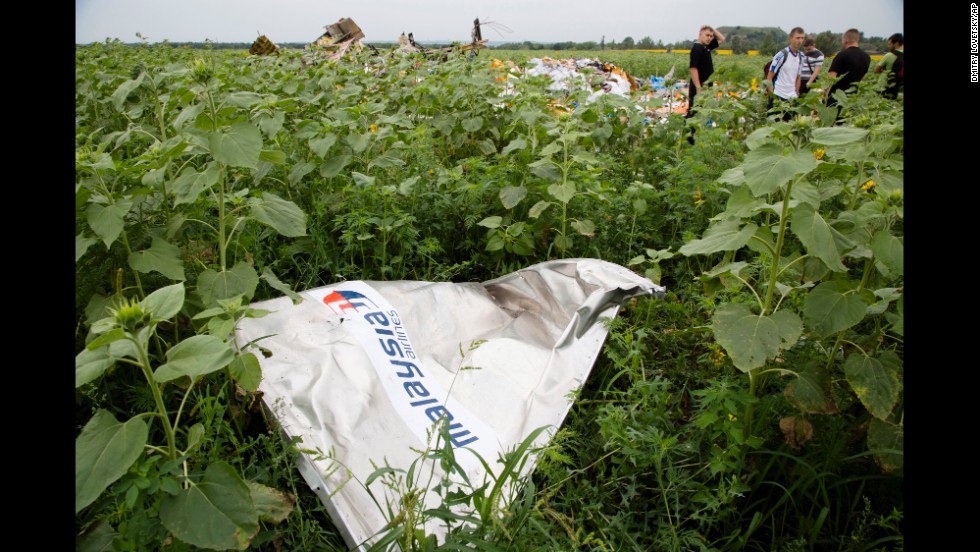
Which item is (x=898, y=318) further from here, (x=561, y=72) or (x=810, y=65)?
(x=561, y=72)

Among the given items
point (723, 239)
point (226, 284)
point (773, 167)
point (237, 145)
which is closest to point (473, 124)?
point (237, 145)

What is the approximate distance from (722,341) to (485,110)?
9.10ft

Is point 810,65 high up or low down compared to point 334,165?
up

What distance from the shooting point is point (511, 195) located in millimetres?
2797

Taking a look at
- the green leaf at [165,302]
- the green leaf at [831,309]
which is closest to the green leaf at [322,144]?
the green leaf at [165,302]

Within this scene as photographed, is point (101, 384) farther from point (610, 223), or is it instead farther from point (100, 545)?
point (610, 223)

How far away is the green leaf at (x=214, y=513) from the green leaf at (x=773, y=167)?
128 cm

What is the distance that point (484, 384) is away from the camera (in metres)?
2.00

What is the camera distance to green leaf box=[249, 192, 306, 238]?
190 centimetres

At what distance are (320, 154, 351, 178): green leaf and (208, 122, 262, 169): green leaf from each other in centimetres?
96

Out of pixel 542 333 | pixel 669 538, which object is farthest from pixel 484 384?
pixel 669 538

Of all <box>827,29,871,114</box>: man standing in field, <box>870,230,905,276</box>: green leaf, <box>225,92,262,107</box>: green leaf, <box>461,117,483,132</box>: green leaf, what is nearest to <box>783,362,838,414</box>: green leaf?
<box>870,230,905,276</box>: green leaf

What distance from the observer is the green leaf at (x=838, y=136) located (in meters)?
1.45

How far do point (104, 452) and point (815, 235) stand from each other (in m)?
1.58
